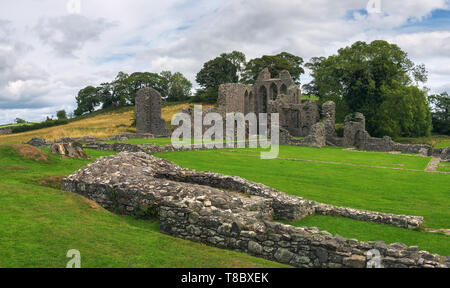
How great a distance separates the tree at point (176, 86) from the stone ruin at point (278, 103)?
105 ft

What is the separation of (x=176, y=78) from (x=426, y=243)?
92.8m

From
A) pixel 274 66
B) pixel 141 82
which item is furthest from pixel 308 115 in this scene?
pixel 141 82

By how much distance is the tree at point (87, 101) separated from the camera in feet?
308

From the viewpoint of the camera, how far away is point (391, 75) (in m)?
50.7

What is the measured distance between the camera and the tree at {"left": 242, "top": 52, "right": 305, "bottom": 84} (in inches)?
3059

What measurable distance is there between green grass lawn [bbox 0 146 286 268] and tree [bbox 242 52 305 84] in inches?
2755

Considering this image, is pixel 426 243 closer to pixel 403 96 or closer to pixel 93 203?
pixel 93 203

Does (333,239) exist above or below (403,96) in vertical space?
below

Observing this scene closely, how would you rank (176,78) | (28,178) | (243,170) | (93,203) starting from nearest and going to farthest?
(93,203)
(28,178)
(243,170)
(176,78)

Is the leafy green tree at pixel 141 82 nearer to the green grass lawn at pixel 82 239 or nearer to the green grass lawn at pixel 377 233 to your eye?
the green grass lawn at pixel 82 239

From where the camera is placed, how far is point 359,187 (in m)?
16.0

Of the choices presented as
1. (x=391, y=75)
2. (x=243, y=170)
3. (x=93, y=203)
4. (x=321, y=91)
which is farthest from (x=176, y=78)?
(x=93, y=203)

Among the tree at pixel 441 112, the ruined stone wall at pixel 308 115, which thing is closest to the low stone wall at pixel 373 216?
the ruined stone wall at pixel 308 115

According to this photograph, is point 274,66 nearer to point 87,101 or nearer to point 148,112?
point 148,112
